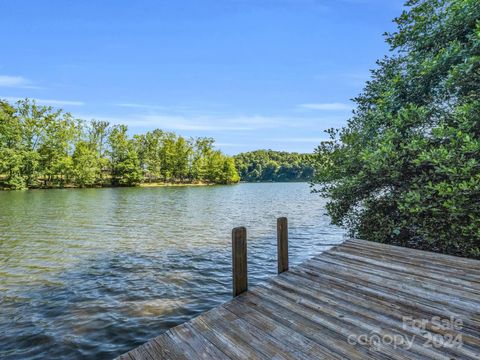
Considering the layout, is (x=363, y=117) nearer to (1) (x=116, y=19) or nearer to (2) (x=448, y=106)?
(2) (x=448, y=106)

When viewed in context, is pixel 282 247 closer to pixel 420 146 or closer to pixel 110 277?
pixel 420 146

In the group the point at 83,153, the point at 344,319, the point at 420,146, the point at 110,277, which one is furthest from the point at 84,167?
the point at 344,319

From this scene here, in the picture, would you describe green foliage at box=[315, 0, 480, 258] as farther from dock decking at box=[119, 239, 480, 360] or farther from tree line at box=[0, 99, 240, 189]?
tree line at box=[0, 99, 240, 189]

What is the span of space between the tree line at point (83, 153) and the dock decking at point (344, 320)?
4968 cm

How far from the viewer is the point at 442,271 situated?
12.6ft

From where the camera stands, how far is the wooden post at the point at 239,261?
347 cm

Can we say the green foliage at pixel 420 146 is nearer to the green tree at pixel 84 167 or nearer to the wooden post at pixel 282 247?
the wooden post at pixel 282 247

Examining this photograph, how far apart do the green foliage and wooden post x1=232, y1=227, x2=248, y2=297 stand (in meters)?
3.83

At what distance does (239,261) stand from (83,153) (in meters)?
53.0

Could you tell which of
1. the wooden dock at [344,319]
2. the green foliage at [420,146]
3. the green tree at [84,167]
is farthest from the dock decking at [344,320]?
the green tree at [84,167]

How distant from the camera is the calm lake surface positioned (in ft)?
13.5

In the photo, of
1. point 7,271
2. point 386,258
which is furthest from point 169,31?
point 386,258

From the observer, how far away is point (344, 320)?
260 centimetres

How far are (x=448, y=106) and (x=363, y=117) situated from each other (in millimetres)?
2032
